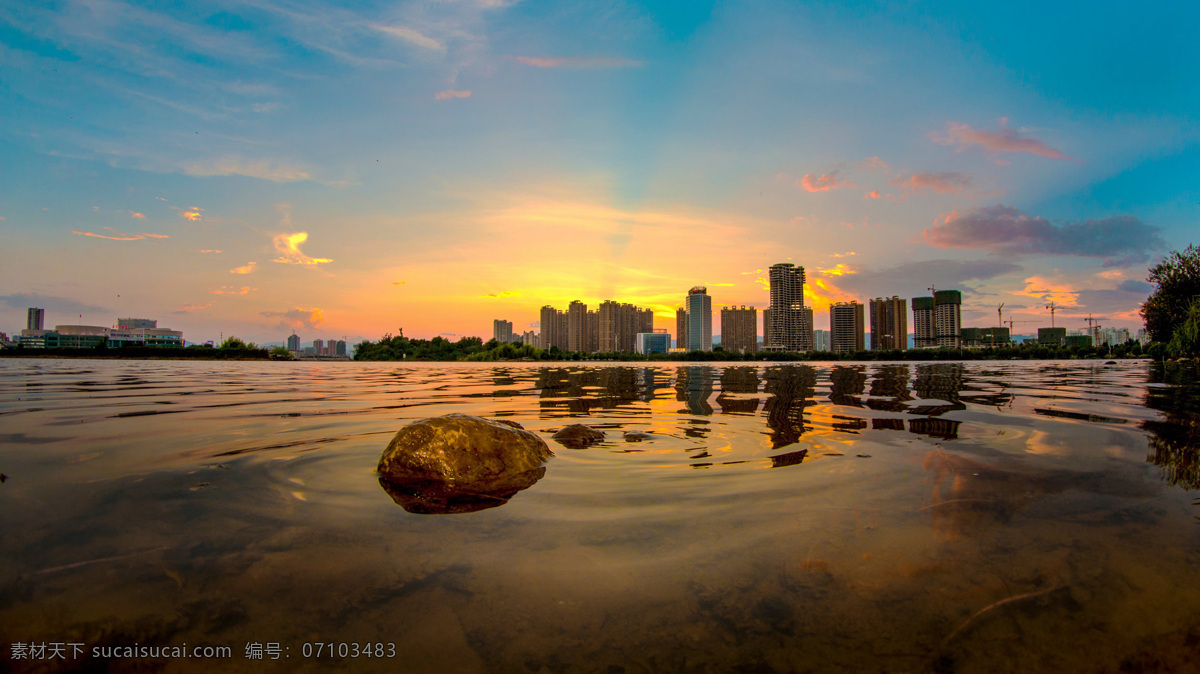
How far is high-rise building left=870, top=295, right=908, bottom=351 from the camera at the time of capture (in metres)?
183

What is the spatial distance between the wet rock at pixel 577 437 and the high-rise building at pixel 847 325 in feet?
631

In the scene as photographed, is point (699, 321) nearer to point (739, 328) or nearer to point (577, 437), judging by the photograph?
point (739, 328)

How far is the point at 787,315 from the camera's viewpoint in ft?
541

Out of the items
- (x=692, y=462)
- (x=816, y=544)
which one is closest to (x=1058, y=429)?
(x=692, y=462)

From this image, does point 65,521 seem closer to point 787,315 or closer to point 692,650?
point 692,650

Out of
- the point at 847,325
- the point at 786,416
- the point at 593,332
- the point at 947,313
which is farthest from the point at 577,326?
the point at 947,313

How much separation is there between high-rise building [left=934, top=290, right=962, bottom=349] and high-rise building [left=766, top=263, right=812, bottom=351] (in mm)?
66750

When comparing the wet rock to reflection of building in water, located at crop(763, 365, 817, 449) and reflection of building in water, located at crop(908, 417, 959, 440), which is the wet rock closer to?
reflection of building in water, located at crop(763, 365, 817, 449)

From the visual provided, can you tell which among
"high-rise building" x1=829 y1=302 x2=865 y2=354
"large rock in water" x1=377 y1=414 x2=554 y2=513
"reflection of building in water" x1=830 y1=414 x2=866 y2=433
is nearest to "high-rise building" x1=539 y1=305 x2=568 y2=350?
"high-rise building" x1=829 y1=302 x2=865 y2=354

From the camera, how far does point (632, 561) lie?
10.0 feet

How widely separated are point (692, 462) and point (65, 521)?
5.57m

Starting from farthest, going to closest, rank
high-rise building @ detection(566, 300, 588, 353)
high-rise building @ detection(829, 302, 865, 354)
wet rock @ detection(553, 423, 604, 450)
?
1. high-rise building @ detection(829, 302, 865, 354)
2. high-rise building @ detection(566, 300, 588, 353)
3. wet rock @ detection(553, 423, 604, 450)

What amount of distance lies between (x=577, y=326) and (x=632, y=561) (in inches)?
5859

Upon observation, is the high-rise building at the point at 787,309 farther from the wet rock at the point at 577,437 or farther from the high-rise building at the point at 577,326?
the wet rock at the point at 577,437
